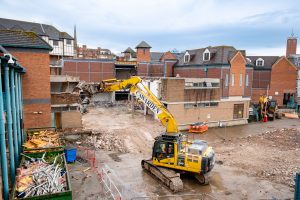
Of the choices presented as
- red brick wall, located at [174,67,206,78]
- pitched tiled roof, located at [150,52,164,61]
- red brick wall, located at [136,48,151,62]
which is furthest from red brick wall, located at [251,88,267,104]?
pitched tiled roof, located at [150,52,164,61]

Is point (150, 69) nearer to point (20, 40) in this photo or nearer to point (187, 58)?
point (187, 58)

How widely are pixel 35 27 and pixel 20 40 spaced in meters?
36.6

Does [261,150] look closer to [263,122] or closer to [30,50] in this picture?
[263,122]

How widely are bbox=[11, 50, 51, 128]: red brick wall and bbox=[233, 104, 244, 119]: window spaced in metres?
27.2

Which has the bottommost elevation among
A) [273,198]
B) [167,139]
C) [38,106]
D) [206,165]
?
[273,198]

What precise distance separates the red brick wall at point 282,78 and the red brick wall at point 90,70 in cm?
3196

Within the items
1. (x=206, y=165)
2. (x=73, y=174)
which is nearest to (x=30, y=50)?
(x=73, y=174)

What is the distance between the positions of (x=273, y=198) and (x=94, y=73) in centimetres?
3895

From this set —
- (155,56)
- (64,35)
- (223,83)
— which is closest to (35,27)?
(64,35)

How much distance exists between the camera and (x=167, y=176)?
48.0 ft

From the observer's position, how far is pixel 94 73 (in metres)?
47.2

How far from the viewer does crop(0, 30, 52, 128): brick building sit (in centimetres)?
1845

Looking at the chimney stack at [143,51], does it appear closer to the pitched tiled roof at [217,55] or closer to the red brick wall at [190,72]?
the red brick wall at [190,72]

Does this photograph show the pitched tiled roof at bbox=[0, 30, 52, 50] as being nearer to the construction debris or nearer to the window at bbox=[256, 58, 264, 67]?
the construction debris
